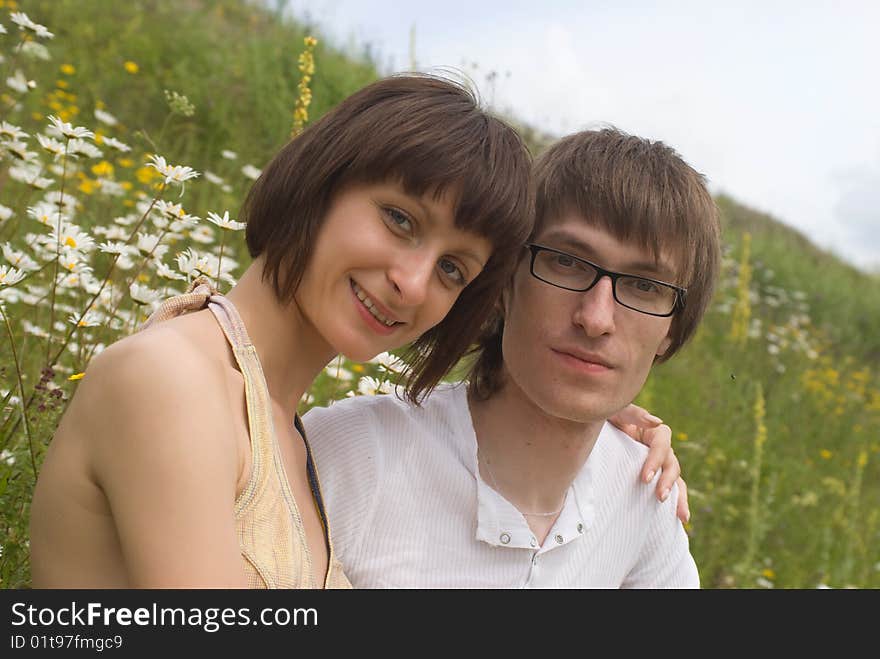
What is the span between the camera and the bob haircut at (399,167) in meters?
1.74

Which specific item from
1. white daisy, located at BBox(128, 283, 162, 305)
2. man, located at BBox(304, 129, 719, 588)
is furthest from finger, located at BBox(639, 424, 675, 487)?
white daisy, located at BBox(128, 283, 162, 305)

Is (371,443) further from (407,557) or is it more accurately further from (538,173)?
(538,173)

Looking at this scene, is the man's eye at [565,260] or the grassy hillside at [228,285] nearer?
the man's eye at [565,260]

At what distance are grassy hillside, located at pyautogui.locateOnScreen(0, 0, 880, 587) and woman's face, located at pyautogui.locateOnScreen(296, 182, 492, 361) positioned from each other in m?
0.73

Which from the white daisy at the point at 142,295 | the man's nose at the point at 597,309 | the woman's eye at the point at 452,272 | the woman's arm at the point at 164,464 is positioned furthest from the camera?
the white daisy at the point at 142,295

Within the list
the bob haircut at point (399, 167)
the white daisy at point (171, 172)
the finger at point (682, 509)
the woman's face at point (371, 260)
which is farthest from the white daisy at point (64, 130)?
the finger at point (682, 509)

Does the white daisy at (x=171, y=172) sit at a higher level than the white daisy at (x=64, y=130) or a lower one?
lower

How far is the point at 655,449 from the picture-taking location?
8.32 ft

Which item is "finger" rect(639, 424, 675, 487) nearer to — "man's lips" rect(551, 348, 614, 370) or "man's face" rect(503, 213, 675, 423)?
"man's face" rect(503, 213, 675, 423)

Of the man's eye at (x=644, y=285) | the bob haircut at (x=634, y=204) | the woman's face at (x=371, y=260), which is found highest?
the bob haircut at (x=634, y=204)

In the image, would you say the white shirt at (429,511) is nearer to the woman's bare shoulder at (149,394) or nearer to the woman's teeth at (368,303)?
the woman's teeth at (368,303)

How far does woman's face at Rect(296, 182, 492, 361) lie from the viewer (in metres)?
1.74

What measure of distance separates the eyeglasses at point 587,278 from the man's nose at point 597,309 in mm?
15
